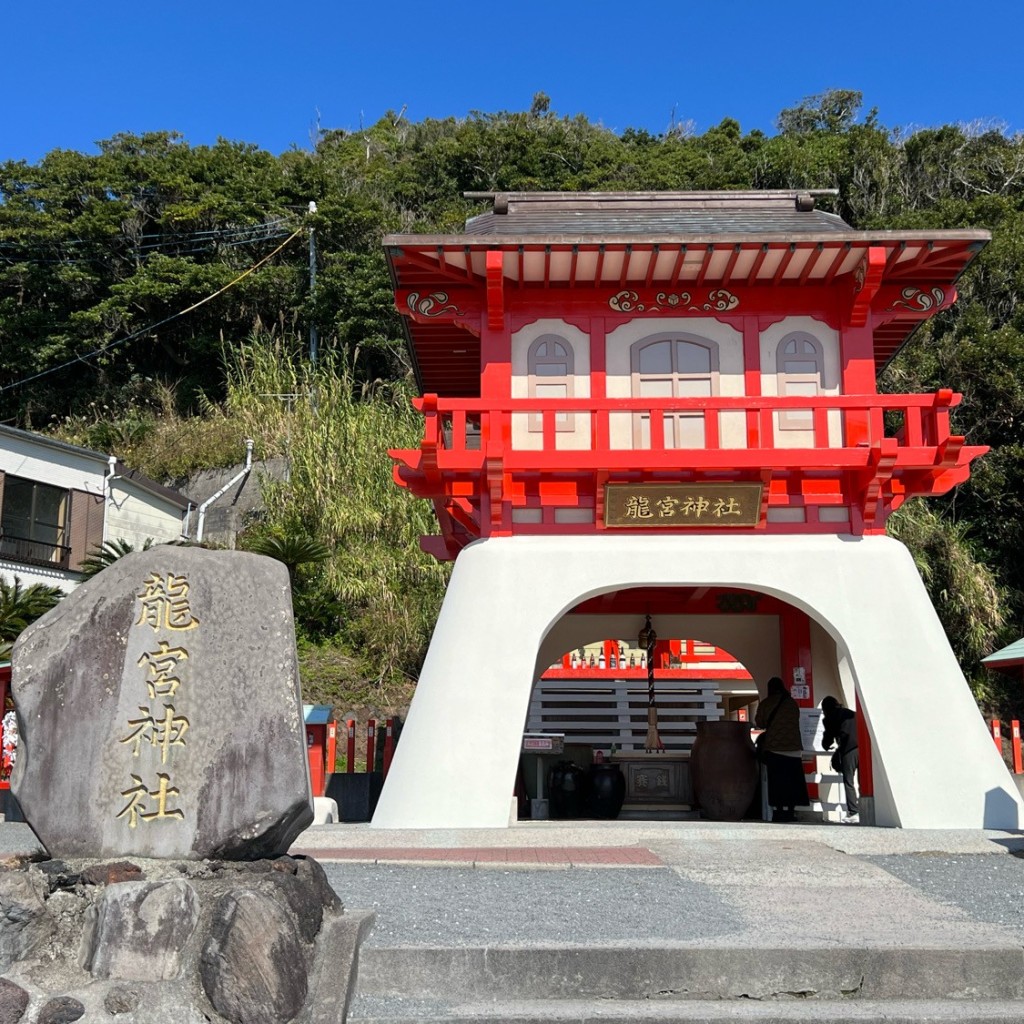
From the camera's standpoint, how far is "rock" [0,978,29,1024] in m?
3.88

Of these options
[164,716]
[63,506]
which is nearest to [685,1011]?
[164,716]

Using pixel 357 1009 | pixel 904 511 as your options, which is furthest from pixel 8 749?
pixel 904 511

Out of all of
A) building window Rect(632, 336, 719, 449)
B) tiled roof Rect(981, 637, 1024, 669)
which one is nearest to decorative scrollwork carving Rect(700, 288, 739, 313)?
building window Rect(632, 336, 719, 449)

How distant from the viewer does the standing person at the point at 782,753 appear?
12.4m

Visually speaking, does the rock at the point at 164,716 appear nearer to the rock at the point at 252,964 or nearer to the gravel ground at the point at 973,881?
the rock at the point at 252,964

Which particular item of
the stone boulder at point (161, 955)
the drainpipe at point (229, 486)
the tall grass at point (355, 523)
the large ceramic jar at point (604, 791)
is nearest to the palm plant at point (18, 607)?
the tall grass at point (355, 523)

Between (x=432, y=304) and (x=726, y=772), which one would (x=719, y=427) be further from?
(x=726, y=772)

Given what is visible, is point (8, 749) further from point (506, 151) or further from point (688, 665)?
point (506, 151)

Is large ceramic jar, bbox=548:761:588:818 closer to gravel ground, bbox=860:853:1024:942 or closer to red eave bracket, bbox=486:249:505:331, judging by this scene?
gravel ground, bbox=860:853:1024:942

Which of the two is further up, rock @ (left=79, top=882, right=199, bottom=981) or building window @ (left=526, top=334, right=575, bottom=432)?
building window @ (left=526, top=334, right=575, bottom=432)

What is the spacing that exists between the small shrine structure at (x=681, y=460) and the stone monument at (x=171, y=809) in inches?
216

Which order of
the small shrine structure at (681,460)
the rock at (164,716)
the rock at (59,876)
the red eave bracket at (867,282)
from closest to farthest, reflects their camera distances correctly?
the rock at (59,876) → the rock at (164,716) → the small shrine structure at (681,460) → the red eave bracket at (867,282)

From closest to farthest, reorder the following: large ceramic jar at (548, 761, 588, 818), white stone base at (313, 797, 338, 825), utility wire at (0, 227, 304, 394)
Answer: white stone base at (313, 797, 338, 825), large ceramic jar at (548, 761, 588, 818), utility wire at (0, 227, 304, 394)

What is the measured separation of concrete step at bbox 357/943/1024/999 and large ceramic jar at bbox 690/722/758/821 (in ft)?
27.6
